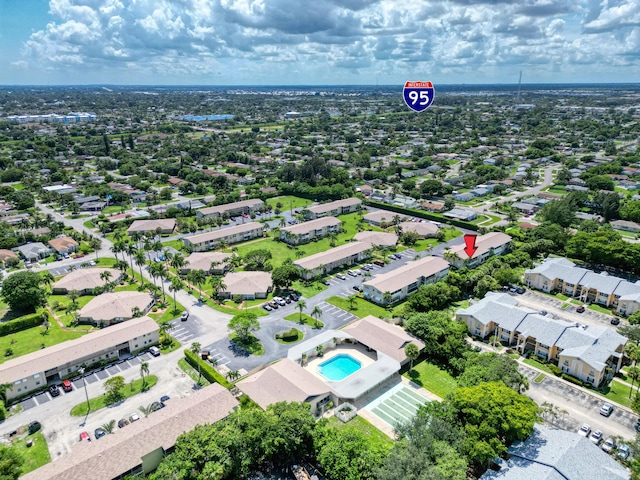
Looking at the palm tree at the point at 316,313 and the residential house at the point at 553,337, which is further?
the palm tree at the point at 316,313

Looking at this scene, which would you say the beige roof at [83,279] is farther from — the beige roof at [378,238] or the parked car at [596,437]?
the parked car at [596,437]

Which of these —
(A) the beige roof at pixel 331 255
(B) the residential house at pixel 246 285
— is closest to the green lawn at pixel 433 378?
(B) the residential house at pixel 246 285

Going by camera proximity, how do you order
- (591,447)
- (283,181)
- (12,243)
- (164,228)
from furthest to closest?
(283,181)
(164,228)
(12,243)
(591,447)

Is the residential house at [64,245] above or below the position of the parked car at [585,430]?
above

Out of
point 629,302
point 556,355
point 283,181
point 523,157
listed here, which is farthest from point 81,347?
point 523,157

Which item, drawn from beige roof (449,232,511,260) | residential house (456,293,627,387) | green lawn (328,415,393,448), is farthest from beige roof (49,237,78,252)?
beige roof (449,232,511,260)

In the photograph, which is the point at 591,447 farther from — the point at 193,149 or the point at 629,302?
the point at 193,149

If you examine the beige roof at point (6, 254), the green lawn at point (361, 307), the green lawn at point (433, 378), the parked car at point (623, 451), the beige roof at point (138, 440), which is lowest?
the green lawn at point (361, 307)
